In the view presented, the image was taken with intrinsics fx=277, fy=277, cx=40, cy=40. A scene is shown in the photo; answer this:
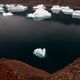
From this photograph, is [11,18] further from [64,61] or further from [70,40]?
[64,61]

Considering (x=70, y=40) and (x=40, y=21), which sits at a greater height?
(x=70, y=40)

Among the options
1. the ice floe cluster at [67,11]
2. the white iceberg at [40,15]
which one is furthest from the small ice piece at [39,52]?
the ice floe cluster at [67,11]

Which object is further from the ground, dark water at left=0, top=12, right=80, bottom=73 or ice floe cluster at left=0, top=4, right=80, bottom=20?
dark water at left=0, top=12, right=80, bottom=73

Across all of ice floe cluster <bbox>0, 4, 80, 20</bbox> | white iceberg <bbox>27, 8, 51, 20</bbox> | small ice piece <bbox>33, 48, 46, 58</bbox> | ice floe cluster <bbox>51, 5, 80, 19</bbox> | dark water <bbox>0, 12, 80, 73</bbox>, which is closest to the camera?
dark water <bbox>0, 12, 80, 73</bbox>

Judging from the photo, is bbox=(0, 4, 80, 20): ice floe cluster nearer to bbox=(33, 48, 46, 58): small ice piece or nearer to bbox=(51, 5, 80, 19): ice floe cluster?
bbox=(51, 5, 80, 19): ice floe cluster

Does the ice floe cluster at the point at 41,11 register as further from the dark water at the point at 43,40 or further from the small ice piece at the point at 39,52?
the small ice piece at the point at 39,52

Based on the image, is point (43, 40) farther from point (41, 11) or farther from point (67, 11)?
point (67, 11)

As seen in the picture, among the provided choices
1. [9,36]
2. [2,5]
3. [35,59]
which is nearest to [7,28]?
[9,36]

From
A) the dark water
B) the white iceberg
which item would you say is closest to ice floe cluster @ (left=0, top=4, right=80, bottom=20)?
the white iceberg
